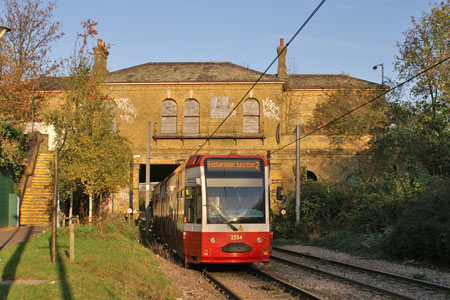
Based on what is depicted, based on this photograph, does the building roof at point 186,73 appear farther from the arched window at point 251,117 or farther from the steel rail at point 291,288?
the steel rail at point 291,288

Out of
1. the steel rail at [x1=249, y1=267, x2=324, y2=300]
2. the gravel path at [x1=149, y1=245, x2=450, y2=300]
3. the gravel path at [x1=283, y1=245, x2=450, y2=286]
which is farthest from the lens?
the gravel path at [x1=283, y1=245, x2=450, y2=286]

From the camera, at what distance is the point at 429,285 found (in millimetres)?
10789

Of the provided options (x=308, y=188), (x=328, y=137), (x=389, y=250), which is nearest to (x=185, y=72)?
(x=328, y=137)

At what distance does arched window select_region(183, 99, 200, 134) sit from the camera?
1411 inches

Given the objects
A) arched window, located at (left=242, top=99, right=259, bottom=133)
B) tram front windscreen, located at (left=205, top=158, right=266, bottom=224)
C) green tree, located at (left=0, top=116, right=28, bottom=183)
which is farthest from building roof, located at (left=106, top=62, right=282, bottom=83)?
tram front windscreen, located at (left=205, top=158, right=266, bottom=224)

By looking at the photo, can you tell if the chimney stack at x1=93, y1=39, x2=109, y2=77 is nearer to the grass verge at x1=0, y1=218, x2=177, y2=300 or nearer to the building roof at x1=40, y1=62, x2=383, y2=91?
the building roof at x1=40, y1=62, x2=383, y2=91

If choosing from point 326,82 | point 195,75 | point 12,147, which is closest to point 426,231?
point 12,147

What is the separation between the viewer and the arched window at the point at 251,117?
117 ft

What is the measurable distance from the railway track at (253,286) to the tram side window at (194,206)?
1562 millimetres

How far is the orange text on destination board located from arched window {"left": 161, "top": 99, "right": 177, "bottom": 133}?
22575 mm

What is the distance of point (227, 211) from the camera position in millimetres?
13219

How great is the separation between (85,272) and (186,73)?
2817 centimetres

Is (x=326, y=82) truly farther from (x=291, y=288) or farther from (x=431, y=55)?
(x=291, y=288)

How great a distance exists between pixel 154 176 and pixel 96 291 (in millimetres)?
37713
